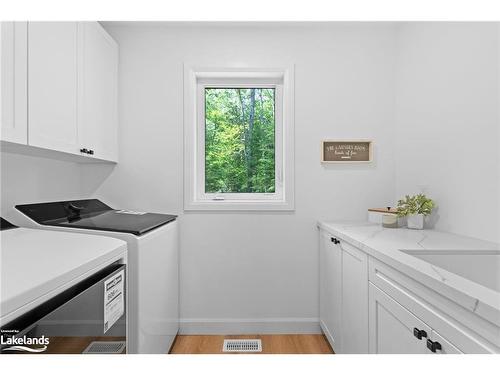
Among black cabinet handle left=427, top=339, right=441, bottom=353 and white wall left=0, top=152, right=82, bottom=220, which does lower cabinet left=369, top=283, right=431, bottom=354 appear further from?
white wall left=0, top=152, right=82, bottom=220

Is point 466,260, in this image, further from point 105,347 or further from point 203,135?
point 203,135

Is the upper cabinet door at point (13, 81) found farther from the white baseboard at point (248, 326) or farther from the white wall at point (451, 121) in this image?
the white wall at point (451, 121)

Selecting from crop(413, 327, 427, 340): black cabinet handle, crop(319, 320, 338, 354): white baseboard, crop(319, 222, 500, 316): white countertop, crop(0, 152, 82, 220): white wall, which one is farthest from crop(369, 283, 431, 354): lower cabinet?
crop(0, 152, 82, 220): white wall

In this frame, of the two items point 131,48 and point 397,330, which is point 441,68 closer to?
point 397,330

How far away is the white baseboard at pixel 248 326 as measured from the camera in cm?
240

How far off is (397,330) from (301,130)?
156cm

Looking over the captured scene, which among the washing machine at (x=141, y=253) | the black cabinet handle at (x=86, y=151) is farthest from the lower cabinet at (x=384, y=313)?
the black cabinet handle at (x=86, y=151)

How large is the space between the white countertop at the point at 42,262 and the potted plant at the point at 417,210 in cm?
167

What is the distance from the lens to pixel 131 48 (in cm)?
240

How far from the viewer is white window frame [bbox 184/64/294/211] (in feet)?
7.88

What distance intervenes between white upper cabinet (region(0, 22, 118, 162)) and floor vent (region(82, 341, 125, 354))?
0.86 meters

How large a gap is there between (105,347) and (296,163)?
1721 mm

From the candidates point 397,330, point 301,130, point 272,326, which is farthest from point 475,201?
point 272,326

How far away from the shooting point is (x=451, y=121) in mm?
1871
